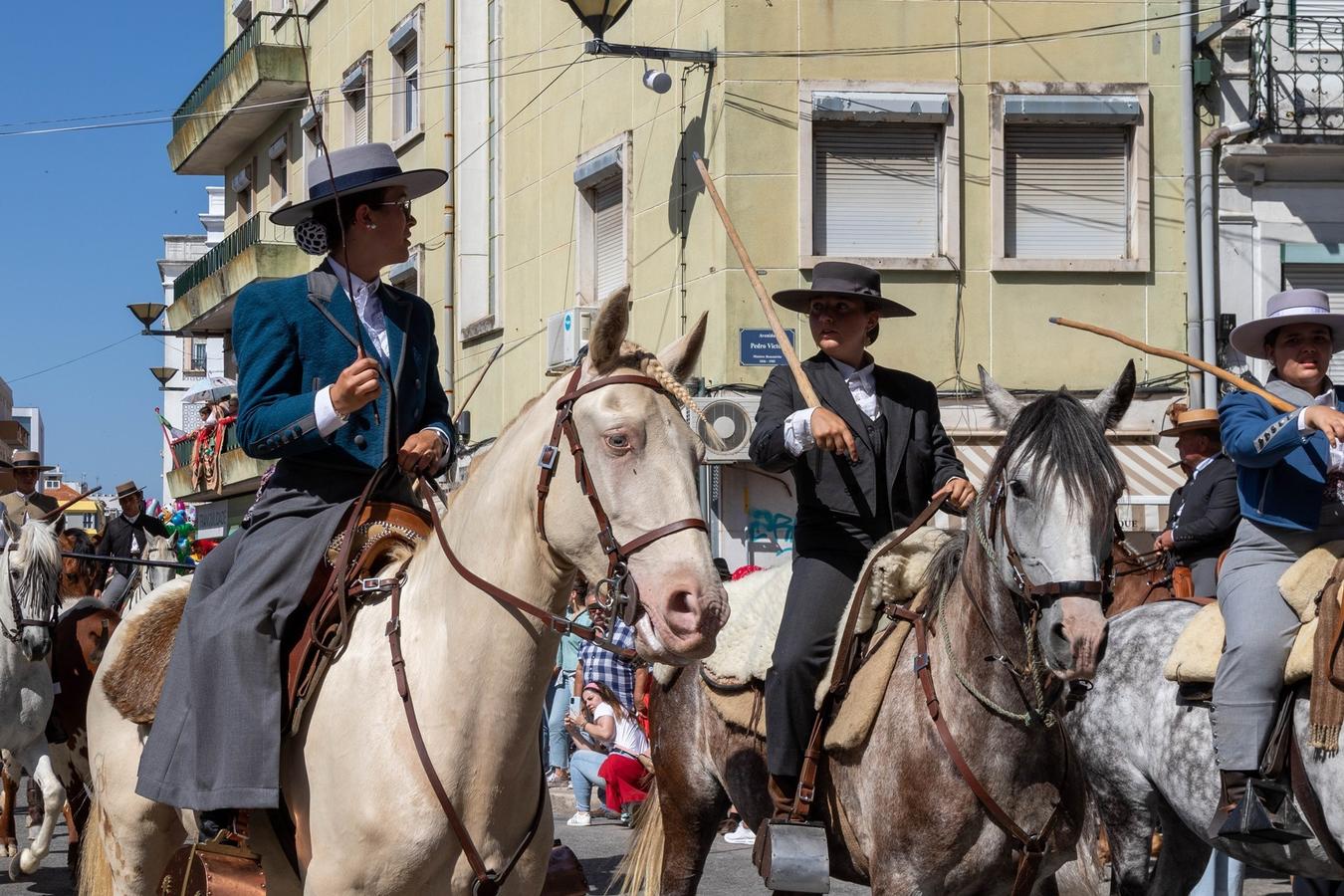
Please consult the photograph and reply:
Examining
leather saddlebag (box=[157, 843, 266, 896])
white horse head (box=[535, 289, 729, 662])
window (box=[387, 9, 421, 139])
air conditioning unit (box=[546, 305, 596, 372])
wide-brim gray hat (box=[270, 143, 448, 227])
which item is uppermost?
window (box=[387, 9, 421, 139])

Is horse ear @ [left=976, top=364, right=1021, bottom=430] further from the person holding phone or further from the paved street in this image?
the person holding phone

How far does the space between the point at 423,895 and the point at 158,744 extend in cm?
109

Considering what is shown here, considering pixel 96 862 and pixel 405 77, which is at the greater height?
pixel 405 77

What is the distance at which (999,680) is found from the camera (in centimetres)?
554

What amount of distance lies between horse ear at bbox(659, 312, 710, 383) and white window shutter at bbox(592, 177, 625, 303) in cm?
1400

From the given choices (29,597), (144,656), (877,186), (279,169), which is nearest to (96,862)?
(144,656)

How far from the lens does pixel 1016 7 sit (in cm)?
1623

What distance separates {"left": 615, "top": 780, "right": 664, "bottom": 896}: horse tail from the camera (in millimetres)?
7160

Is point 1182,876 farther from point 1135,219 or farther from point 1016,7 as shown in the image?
point 1016,7

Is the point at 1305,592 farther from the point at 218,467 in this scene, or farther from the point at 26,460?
the point at 218,467

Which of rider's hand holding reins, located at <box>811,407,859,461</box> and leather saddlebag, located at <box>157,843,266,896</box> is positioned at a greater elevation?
rider's hand holding reins, located at <box>811,407,859,461</box>

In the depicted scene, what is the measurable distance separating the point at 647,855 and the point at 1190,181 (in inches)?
441

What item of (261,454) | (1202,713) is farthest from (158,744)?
(1202,713)

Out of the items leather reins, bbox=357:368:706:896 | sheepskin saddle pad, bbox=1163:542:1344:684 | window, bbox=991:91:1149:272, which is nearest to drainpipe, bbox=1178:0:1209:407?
window, bbox=991:91:1149:272
